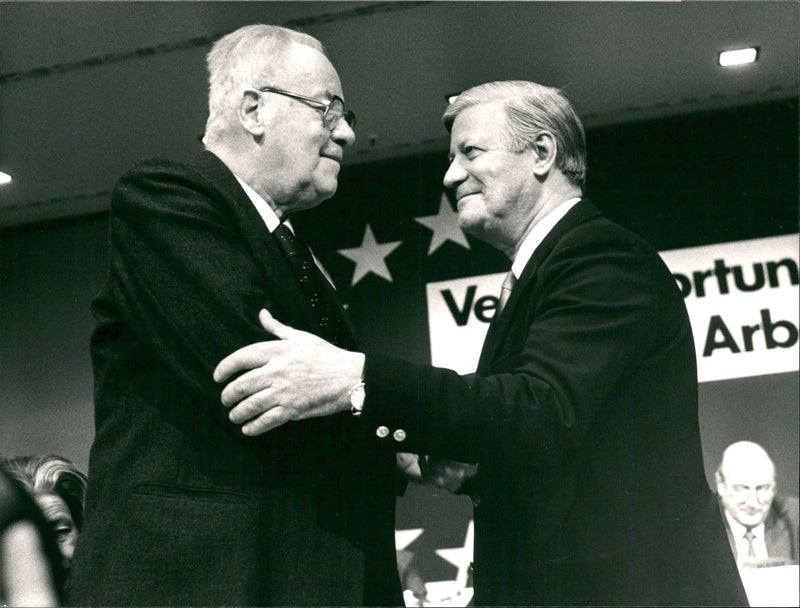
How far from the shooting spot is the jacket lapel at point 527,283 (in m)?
1.86

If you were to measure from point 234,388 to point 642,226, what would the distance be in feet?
13.0

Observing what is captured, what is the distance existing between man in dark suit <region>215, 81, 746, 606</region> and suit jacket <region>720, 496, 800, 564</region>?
302 cm

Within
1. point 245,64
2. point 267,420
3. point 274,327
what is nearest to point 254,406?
point 267,420

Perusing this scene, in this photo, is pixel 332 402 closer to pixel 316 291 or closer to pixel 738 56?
pixel 316 291

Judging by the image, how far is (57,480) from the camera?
9.14ft

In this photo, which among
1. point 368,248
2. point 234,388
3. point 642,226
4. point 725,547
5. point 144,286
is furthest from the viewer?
point 368,248

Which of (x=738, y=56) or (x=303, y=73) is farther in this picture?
(x=738, y=56)

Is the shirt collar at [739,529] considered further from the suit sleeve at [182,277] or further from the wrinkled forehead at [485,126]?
the suit sleeve at [182,277]

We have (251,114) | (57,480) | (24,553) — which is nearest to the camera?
(24,553)

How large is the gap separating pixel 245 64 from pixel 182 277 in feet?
1.97

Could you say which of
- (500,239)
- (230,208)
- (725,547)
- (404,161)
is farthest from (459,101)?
(404,161)

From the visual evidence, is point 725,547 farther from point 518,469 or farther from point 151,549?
point 151,549

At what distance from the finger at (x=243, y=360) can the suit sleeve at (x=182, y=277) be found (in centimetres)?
3

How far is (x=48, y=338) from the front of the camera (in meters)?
6.14
